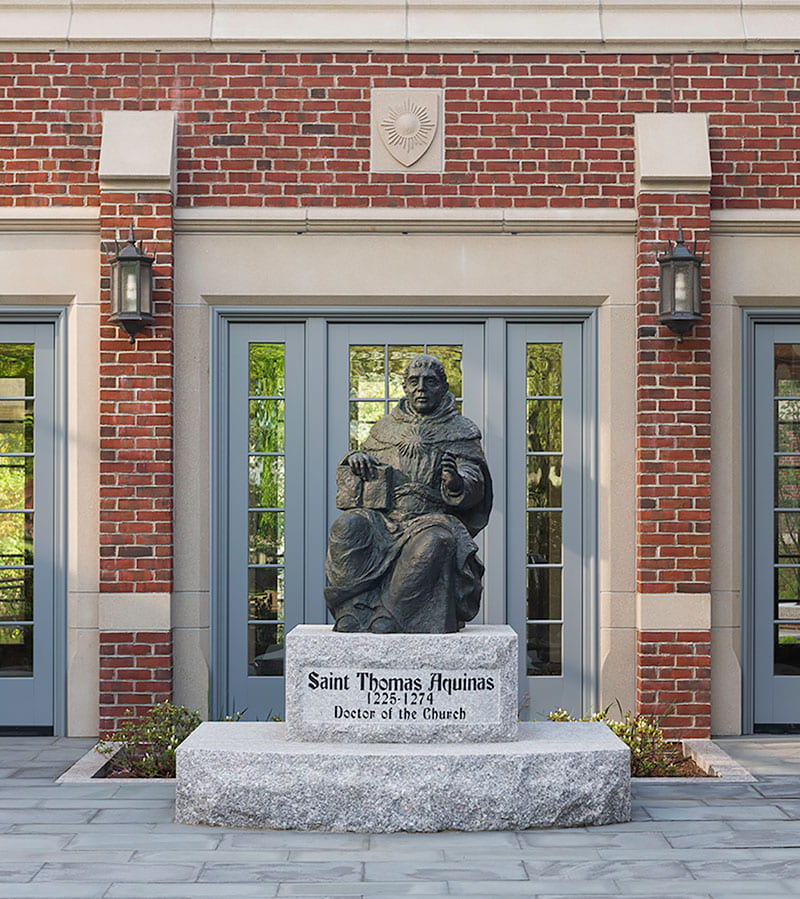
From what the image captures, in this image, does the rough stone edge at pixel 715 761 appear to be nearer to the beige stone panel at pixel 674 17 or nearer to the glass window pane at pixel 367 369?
the glass window pane at pixel 367 369

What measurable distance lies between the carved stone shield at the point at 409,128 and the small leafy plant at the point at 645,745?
3827 mm

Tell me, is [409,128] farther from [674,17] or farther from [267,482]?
[267,482]

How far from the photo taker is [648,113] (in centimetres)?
830

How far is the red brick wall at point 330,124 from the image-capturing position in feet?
27.2

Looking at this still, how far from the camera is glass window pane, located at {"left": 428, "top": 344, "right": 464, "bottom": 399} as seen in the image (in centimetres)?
852

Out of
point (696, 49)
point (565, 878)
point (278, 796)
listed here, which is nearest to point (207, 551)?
point (278, 796)

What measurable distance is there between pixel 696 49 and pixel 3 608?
6.08 m

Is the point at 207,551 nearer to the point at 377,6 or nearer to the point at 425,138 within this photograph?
the point at 425,138

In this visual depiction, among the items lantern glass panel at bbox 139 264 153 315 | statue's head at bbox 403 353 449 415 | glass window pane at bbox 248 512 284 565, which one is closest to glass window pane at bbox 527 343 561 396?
glass window pane at bbox 248 512 284 565

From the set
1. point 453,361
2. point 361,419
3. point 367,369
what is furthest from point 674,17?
point 361,419

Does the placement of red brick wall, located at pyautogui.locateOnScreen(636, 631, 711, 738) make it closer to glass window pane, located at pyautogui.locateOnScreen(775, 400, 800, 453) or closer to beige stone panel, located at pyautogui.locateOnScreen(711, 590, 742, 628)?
beige stone panel, located at pyautogui.locateOnScreen(711, 590, 742, 628)

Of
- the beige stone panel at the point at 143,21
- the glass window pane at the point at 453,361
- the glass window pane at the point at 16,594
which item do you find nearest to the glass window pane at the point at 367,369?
the glass window pane at the point at 453,361

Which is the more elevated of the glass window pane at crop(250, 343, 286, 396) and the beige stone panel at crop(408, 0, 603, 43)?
the beige stone panel at crop(408, 0, 603, 43)

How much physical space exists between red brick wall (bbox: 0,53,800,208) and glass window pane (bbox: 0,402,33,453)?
4.66 ft
